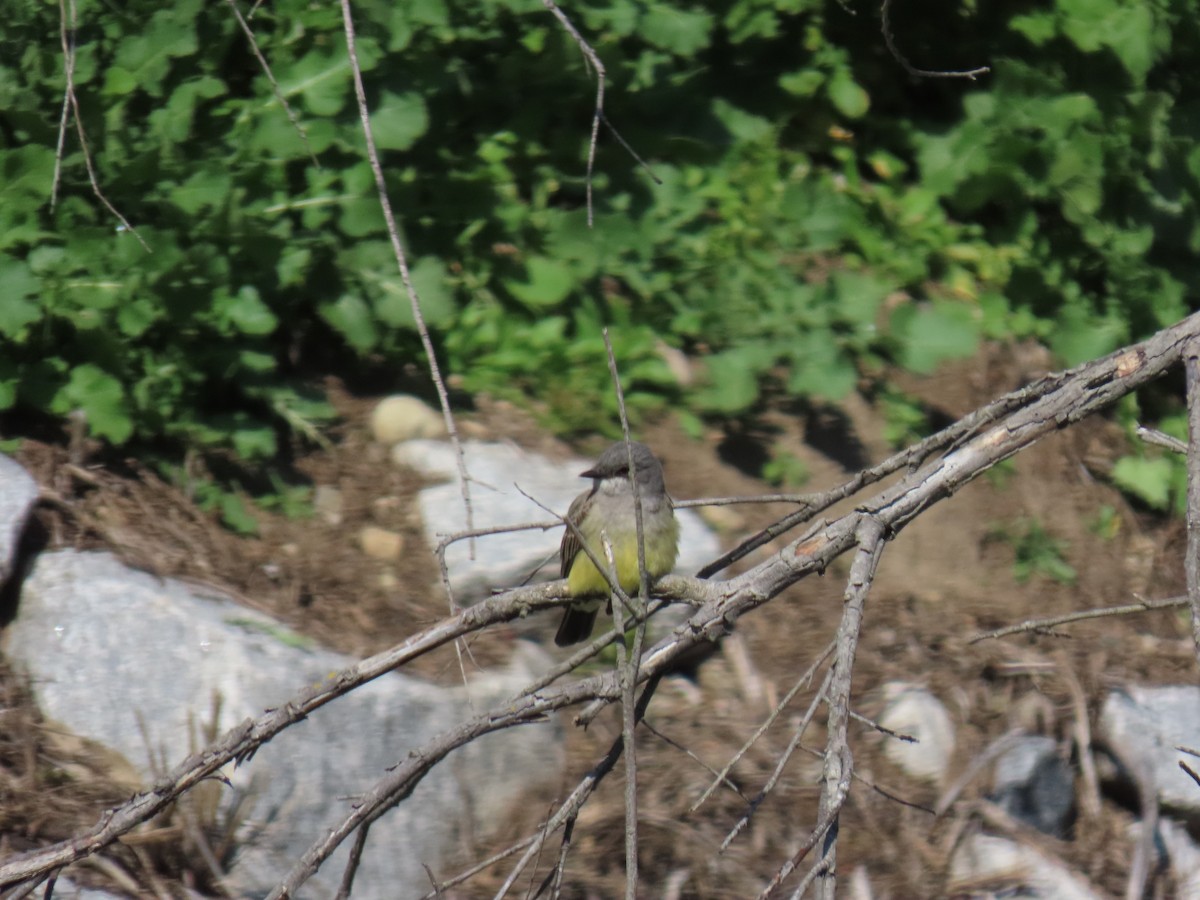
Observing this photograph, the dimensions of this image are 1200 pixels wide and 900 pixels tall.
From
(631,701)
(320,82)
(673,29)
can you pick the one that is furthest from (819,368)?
(631,701)

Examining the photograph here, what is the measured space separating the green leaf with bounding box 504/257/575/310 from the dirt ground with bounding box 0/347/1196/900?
21.5 inches

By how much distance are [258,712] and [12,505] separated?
1313mm

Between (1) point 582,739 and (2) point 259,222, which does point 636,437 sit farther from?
(2) point 259,222

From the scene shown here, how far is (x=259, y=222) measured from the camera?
5.87 metres

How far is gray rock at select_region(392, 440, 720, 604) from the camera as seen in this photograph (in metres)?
5.94

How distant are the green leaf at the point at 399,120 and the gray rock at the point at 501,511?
4.48ft

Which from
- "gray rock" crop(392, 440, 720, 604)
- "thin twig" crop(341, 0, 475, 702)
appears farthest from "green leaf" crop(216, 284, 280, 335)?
"thin twig" crop(341, 0, 475, 702)

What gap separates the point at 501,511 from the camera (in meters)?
6.17

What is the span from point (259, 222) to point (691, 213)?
82.7 inches

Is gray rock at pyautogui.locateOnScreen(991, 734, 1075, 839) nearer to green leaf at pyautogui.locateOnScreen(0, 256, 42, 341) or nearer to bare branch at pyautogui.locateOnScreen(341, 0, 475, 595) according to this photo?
bare branch at pyautogui.locateOnScreen(341, 0, 475, 595)

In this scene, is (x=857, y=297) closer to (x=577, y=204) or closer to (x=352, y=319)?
(x=577, y=204)

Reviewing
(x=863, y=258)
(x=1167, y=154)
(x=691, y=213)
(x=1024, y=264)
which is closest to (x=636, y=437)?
(x=691, y=213)

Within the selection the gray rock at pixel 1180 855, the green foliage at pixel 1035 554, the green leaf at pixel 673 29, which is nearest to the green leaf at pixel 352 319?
the green leaf at pixel 673 29

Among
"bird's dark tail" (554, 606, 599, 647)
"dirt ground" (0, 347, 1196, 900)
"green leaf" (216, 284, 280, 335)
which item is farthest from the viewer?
"green leaf" (216, 284, 280, 335)
